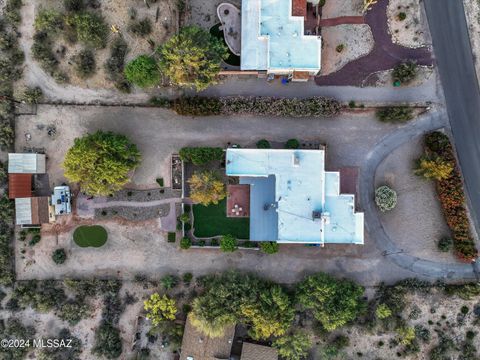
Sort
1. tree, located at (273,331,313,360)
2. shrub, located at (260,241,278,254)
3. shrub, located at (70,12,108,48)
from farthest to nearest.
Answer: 1. shrub, located at (260,241,278,254)
2. shrub, located at (70,12,108,48)
3. tree, located at (273,331,313,360)

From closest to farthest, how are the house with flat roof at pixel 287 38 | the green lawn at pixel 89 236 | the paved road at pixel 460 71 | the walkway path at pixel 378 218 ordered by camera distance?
the house with flat roof at pixel 287 38
the paved road at pixel 460 71
the walkway path at pixel 378 218
the green lawn at pixel 89 236

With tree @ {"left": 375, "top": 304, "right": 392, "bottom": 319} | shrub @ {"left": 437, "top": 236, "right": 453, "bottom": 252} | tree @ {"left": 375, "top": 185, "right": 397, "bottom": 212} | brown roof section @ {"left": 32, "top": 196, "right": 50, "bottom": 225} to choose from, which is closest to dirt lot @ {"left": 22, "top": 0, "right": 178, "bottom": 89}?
brown roof section @ {"left": 32, "top": 196, "right": 50, "bottom": 225}

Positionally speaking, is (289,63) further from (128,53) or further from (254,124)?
(128,53)

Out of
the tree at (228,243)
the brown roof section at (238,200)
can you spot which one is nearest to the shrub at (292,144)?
the brown roof section at (238,200)

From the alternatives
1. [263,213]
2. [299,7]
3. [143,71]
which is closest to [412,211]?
[263,213]

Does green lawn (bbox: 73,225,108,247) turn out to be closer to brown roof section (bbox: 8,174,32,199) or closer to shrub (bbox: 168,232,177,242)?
brown roof section (bbox: 8,174,32,199)

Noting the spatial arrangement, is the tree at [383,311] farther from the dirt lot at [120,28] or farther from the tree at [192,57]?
the dirt lot at [120,28]
